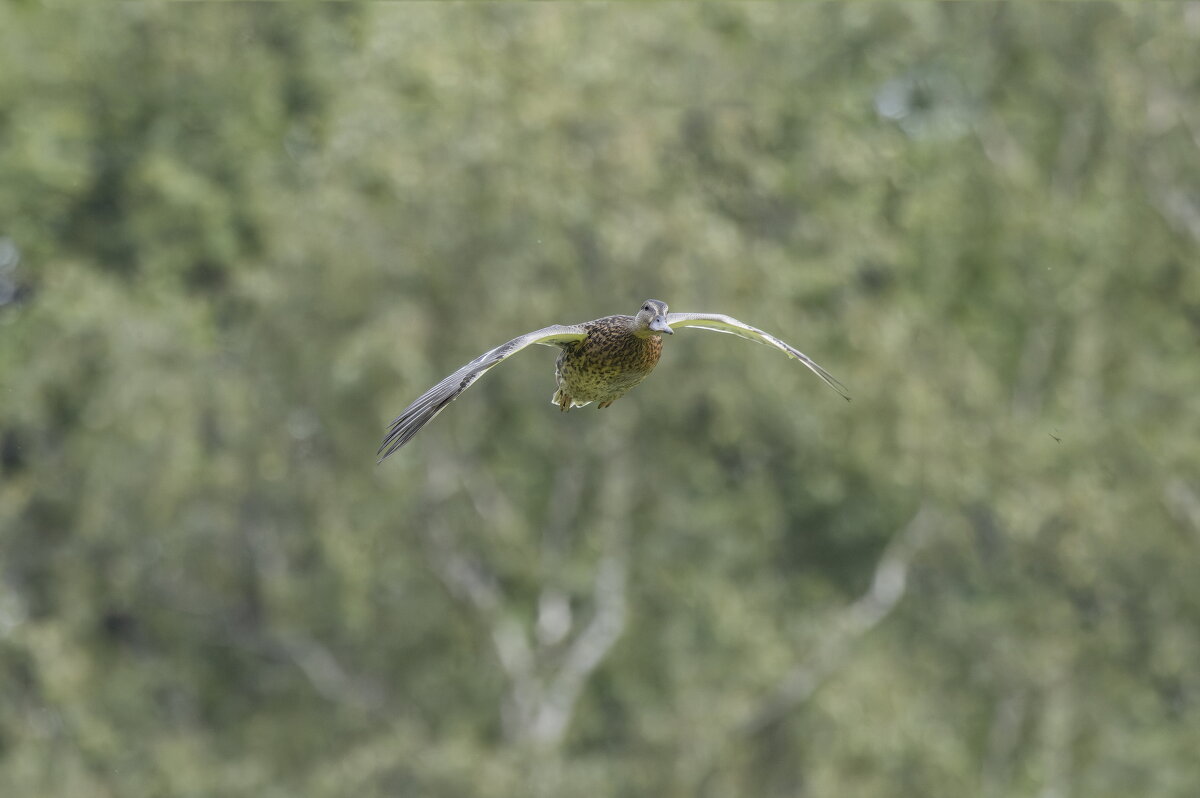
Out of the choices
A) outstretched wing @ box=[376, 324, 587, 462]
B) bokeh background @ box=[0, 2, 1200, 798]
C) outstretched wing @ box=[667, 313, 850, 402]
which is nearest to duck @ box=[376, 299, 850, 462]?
outstretched wing @ box=[667, 313, 850, 402]

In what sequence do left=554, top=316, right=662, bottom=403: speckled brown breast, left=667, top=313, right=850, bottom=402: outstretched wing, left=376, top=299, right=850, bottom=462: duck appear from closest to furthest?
left=376, top=299, right=850, bottom=462: duck < left=667, top=313, right=850, bottom=402: outstretched wing < left=554, top=316, right=662, bottom=403: speckled brown breast

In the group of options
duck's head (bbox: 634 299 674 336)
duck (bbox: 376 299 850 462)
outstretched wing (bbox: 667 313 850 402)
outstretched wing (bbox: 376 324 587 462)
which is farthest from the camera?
outstretched wing (bbox: 667 313 850 402)

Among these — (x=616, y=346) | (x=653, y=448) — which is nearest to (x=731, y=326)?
(x=616, y=346)

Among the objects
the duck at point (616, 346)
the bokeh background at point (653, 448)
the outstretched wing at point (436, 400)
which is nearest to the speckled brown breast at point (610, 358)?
the duck at point (616, 346)

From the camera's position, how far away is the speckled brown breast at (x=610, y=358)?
9.77 meters

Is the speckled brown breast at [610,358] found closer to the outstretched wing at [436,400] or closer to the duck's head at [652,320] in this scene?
the duck's head at [652,320]

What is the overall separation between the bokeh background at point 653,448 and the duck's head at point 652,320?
40.6ft

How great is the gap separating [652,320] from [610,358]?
45cm

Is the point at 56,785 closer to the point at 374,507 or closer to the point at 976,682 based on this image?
the point at 374,507

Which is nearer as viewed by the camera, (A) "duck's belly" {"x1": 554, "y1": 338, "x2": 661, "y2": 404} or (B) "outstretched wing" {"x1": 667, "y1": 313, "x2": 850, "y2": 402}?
(B) "outstretched wing" {"x1": 667, "y1": 313, "x2": 850, "y2": 402}

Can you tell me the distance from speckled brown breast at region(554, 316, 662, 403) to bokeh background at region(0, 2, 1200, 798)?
11.9m

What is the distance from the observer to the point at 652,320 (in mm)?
9406

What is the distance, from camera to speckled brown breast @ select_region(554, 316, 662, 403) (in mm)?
9766

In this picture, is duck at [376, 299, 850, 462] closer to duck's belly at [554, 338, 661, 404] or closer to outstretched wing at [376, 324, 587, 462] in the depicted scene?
duck's belly at [554, 338, 661, 404]
